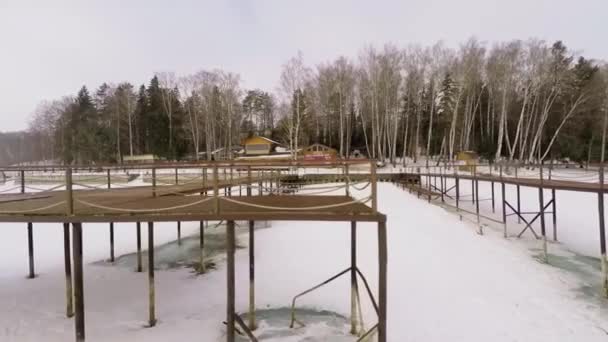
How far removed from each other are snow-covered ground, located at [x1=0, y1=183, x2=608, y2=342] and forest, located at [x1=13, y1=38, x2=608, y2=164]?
914 inches

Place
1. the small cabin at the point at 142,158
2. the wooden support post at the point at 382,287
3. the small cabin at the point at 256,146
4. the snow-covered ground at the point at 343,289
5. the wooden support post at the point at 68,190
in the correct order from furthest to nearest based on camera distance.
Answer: the small cabin at the point at 256,146 → the small cabin at the point at 142,158 → the snow-covered ground at the point at 343,289 → the wooden support post at the point at 68,190 → the wooden support post at the point at 382,287

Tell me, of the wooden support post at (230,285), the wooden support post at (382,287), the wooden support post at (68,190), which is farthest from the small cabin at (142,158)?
the wooden support post at (382,287)

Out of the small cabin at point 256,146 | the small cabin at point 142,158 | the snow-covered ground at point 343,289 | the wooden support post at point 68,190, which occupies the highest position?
the small cabin at point 256,146

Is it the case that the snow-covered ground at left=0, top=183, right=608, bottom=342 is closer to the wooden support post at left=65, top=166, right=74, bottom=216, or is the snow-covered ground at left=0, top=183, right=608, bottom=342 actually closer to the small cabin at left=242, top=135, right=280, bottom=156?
the wooden support post at left=65, top=166, right=74, bottom=216

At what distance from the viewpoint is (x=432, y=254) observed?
32.8ft

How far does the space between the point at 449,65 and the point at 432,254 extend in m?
32.0

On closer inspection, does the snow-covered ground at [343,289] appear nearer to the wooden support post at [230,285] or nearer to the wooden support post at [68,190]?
the wooden support post at [230,285]

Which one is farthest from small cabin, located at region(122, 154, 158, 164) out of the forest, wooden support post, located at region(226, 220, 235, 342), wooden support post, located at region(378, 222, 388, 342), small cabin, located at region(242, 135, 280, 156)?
wooden support post, located at region(378, 222, 388, 342)

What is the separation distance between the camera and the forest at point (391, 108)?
107 feet

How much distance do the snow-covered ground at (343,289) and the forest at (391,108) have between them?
23221mm

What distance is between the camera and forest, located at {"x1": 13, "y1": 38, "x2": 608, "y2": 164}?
107ft

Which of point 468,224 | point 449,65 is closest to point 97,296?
point 468,224

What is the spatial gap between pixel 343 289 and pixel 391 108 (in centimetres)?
3283

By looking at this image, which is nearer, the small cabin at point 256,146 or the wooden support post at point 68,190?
the wooden support post at point 68,190
